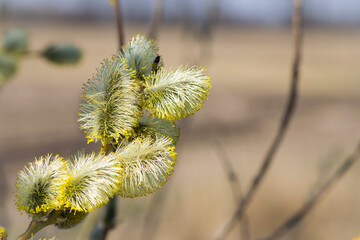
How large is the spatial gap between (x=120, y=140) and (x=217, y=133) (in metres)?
7.43

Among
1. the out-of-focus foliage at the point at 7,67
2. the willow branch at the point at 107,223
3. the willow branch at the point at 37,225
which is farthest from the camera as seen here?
the out-of-focus foliage at the point at 7,67

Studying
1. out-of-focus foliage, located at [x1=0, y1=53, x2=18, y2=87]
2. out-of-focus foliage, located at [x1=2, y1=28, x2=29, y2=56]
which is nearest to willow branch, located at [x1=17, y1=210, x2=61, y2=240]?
out-of-focus foliage, located at [x1=0, y1=53, x2=18, y2=87]

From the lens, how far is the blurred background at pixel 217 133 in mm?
3163

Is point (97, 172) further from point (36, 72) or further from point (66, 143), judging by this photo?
point (36, 72)

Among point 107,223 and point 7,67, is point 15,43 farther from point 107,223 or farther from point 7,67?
point 107,223

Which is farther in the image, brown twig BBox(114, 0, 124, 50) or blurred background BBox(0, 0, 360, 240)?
blurred background BBox(0, 0, 360, 240)

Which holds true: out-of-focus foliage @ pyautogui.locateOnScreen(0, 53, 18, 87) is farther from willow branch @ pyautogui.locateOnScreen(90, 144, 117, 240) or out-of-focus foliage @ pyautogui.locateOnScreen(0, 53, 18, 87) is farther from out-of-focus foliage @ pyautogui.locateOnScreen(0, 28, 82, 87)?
willow branch @ pyautogui.locateOnScreen(90, 144, 117, 240)

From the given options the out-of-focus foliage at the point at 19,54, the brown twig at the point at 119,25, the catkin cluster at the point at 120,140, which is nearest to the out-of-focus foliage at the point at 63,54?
the out-of-focus foliage at the point at 19,54

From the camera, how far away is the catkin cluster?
723mm

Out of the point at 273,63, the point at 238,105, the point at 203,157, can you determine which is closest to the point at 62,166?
the point at 203,157

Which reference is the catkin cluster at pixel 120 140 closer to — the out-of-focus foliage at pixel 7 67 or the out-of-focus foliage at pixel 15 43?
the out-of-focus foliage at pixel 7 67

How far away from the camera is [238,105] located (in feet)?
41.9

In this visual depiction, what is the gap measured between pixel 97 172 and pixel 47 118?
9.92 meters

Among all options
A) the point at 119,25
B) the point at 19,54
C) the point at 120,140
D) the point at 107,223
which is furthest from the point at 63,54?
A: the point at 120,140
